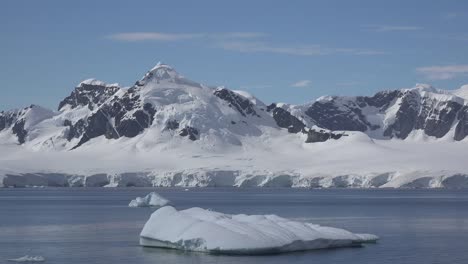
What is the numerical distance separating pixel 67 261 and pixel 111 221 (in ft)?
113

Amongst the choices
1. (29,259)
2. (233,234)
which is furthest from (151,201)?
(233,234)

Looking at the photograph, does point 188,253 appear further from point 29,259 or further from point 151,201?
point 151,201

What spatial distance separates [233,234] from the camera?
2128 inches

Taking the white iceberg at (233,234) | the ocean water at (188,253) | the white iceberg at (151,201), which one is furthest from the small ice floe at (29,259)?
the white iceberg at (151,201)

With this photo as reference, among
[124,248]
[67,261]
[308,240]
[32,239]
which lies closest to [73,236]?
[32,239]

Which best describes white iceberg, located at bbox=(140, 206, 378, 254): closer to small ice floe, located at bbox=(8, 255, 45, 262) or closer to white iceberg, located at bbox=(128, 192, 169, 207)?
small ice floe, located at bbox=(8, 255, 45, 262)

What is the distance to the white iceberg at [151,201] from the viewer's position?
364ft

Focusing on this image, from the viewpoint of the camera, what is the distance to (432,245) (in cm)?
6362

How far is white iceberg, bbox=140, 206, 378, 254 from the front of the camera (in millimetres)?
53969

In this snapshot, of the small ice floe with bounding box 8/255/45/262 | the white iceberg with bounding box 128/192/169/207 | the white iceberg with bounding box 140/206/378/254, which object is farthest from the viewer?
the white iceberg with bounding box 128/192/169/207

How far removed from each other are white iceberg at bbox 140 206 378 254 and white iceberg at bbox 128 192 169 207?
49.4m

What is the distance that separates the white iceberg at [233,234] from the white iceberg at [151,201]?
49390mm

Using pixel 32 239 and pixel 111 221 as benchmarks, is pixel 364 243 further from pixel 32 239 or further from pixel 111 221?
pixel 111 221

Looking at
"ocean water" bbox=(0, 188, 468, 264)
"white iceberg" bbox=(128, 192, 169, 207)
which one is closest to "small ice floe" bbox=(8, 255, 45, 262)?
"ocean water" bbox=(0, 188, 468, 264)
